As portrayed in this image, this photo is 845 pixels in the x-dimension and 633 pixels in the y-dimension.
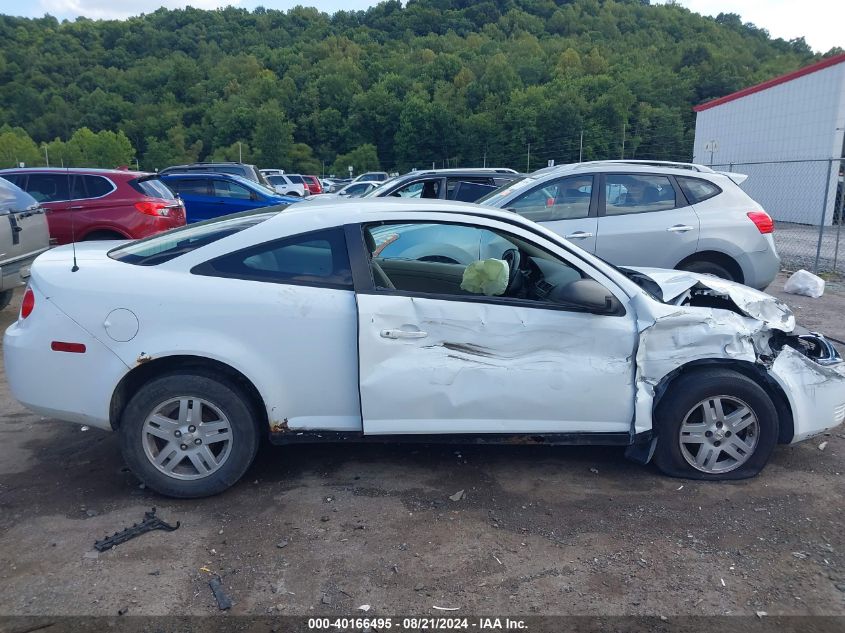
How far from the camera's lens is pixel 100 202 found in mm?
9836

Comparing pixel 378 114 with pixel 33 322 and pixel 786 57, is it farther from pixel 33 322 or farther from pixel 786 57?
pixel 33 322

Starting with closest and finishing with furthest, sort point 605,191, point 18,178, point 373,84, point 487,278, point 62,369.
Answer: point 62,369 → point 487,278 → point 605,191 → point 18,178 → point 373,84

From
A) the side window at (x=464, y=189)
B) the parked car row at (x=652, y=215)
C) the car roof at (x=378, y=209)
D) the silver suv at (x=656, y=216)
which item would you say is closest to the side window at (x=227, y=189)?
the side window at (x=464, y=189)

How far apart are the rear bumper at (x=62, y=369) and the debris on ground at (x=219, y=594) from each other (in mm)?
1160

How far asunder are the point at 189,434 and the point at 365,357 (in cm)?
102

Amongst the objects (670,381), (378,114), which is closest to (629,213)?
(670,381)

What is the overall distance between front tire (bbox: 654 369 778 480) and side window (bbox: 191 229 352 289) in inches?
77.4

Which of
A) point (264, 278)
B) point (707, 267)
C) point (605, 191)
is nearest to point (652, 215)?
point (605, 191)

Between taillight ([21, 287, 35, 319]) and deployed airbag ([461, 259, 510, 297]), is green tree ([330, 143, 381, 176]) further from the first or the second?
taillight ([21, 287, 35, 319])

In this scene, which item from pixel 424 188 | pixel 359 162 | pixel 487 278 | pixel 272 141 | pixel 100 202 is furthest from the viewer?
pixel 272 141

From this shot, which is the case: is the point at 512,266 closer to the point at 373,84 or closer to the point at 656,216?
the point at 656,216

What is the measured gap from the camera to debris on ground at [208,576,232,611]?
9.65ft

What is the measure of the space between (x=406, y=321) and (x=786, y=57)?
198 feet

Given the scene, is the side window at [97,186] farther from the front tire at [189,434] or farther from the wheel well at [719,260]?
the wheel well at [719,260]
